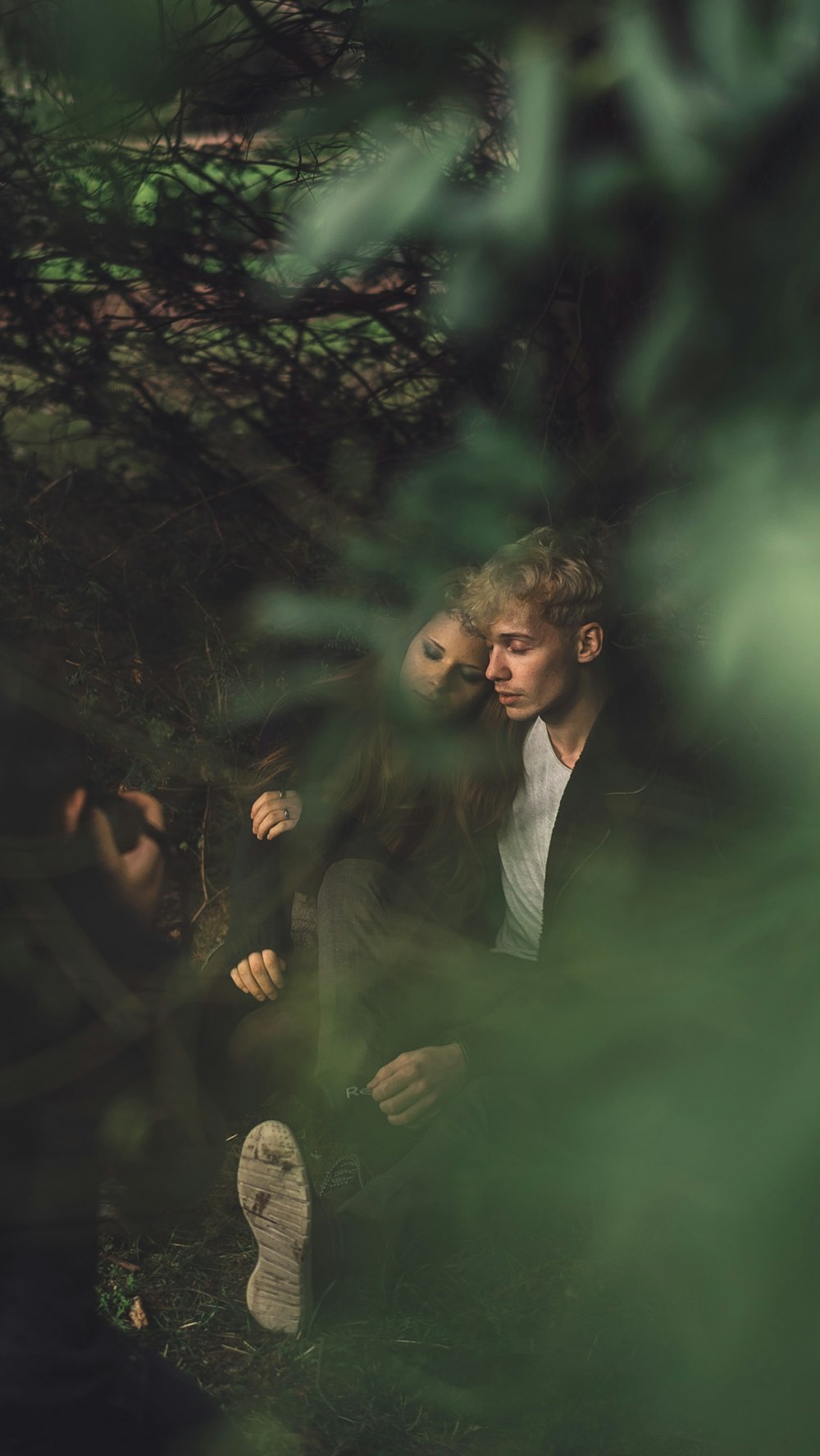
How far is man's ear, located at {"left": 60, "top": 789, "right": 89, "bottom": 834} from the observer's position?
3.71ft

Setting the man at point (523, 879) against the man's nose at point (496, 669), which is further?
the man's nose at point (496, 669)

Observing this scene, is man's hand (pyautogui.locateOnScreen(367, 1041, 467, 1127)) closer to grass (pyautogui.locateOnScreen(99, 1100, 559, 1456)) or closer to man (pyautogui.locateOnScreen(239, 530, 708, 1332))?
man (pyautogui.locateOnScreen(239, 530, 708, 1332))

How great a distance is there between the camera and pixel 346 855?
1.64 m

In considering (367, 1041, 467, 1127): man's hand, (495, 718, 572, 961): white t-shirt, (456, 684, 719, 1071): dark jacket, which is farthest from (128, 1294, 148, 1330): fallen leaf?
(495, 718, 572, 961): white t-shirt

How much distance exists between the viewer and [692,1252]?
0.76m

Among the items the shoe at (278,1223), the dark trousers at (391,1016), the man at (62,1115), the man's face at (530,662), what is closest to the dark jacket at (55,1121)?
the man at (62,1115)

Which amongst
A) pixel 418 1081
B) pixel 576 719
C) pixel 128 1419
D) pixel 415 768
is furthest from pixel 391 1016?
pixel 128 1419

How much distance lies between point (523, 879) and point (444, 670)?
43cm

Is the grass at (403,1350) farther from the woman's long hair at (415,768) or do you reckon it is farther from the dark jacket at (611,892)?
the woman's long hair at (415,768)

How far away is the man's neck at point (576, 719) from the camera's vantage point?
154cm

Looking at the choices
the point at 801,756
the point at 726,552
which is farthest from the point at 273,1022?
the point at 726,552

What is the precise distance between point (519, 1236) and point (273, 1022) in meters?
0.43

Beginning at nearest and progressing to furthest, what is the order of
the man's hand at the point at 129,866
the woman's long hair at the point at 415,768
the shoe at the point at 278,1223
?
the man's hand at the point at 129,866 < the woman's long hair at the point at 415,768 < the shoe at the point at 278,1223

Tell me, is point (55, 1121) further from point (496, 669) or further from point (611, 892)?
point (496, 669)
